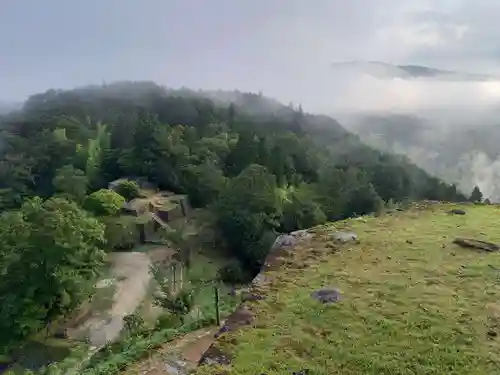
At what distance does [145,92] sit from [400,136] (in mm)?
23609

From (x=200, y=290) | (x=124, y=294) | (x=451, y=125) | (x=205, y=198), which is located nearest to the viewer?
(x=200, y=290)

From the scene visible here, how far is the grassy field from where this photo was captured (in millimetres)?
5770

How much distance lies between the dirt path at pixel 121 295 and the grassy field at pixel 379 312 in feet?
22.5

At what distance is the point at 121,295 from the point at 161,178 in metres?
11.7

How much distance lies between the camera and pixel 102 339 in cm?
1349

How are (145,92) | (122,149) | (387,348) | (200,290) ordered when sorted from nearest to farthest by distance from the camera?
(387,348)
(200,290)
(122,149)
(145,92)

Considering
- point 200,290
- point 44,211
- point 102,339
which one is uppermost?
point 44,211

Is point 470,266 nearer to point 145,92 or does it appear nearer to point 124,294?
point 124,294

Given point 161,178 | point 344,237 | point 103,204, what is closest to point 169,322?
point 344,237

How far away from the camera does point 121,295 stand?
1625 cm

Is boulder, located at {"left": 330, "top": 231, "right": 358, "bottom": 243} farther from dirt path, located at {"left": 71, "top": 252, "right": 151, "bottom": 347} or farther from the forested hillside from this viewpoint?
the forested hillside

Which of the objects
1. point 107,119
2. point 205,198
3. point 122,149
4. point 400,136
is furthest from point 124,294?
point 400,136

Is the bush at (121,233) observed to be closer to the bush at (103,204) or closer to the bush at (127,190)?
the bush at (103,204)

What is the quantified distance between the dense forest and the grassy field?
727cm
